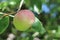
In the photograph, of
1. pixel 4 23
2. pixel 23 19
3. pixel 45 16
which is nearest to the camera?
pixel 23 19

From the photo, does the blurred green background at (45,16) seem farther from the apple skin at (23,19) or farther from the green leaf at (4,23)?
the apple skin at (23,19)

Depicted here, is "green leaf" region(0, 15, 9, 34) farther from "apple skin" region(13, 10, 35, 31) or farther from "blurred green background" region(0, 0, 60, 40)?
"blurred green background" region(0, 0, 60, 40)

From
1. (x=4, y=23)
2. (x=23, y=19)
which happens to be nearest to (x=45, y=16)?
(x=4, y=23)

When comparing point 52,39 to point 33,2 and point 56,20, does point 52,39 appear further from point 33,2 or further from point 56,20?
point 56,20

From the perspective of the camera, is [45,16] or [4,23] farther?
[45,16]

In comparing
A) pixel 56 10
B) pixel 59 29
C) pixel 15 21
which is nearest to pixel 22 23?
pixel 15 21

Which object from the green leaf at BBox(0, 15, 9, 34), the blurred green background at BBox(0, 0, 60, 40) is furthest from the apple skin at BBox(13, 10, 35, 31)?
the blurred green background at BBox(0, 0, 60, 40)

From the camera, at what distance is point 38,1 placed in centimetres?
146

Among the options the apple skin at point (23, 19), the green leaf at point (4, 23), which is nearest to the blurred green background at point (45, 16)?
the green leaf at point (4, 23)

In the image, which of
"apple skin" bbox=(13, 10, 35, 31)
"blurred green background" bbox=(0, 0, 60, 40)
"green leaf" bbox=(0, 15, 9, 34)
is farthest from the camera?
"blurred green background" bbox=(0, 0, 60, 40)

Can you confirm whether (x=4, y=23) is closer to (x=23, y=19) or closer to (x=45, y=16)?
(x=23, y=19)

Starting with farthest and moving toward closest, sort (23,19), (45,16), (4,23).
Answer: (45,16)
(4,23)
(23,19)

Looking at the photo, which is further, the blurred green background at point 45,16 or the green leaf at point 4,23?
the blurred green background at point 45,16

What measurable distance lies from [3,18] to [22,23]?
14cm
